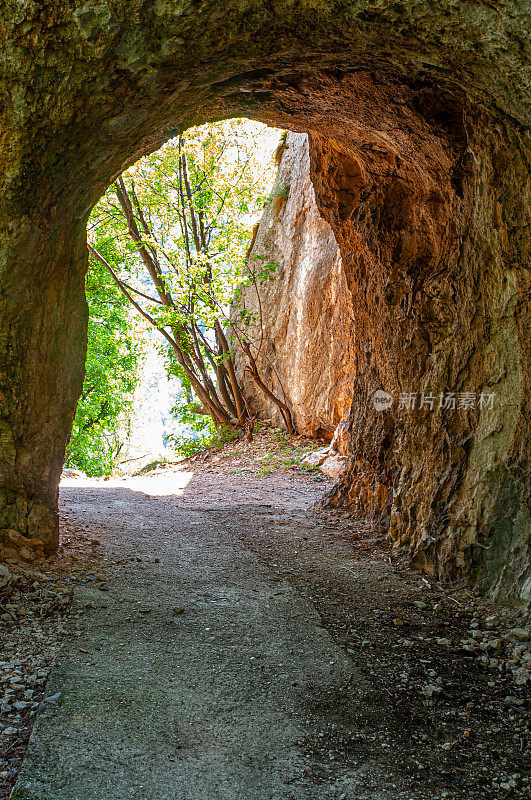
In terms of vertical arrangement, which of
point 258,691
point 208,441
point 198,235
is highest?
point 198,235

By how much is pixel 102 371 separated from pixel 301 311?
25.6 feet

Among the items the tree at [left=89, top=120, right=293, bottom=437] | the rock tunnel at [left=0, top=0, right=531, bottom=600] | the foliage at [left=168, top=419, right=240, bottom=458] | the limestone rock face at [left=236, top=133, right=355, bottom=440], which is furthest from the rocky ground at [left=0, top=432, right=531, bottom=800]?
the foliage at [left=168, top=419, right=240, bottom=458]

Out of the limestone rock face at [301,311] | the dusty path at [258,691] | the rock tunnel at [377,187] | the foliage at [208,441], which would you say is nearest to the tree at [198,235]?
the foliage at [208,441]

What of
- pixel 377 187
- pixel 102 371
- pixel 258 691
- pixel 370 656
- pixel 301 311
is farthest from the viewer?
pixel 102 371

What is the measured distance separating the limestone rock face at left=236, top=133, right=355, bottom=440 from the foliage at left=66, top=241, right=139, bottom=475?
4.69 meters

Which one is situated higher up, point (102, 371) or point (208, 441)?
point (102, 371)

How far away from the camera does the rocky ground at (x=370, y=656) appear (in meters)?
2.31

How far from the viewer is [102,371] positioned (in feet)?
56.7

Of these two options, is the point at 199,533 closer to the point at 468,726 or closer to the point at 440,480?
the point at 440,480

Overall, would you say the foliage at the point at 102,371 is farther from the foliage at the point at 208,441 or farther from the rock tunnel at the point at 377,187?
the rock tunnel at the point at 377,187

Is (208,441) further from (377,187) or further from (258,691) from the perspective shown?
(258,691)

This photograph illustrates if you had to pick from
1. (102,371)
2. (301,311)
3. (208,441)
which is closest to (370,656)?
(301,311)

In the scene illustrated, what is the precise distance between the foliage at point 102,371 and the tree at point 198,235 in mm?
2463

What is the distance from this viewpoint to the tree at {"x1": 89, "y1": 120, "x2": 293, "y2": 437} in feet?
41.8
